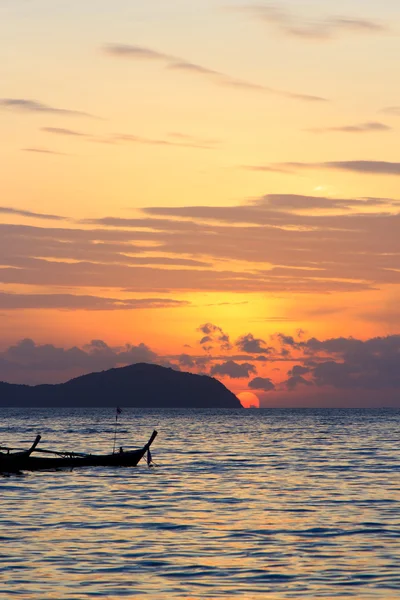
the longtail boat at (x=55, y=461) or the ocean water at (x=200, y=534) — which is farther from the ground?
the longtail boat at (x=55, y=461)

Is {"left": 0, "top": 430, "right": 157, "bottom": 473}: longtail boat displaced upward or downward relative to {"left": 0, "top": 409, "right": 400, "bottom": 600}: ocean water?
upward

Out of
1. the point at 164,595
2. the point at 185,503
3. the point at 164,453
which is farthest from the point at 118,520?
the point at 164,453

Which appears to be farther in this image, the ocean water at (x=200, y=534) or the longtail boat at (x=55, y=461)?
the longtail boat at (x=55, y=461)

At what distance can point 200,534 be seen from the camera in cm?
3994

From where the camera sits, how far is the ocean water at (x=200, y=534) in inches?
1161

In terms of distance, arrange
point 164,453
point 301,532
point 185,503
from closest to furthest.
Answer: point 301,532 → point 185,503 → point 164,453

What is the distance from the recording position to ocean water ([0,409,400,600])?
29.5 metres

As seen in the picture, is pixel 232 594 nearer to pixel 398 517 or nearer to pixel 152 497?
pixel 398 517

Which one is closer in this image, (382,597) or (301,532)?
(382,597)

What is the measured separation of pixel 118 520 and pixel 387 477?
2962 centimetres

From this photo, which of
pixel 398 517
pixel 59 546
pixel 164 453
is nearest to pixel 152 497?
pixel 398 517

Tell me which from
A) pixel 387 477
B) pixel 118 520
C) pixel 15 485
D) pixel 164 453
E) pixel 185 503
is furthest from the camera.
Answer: pixel 164 453

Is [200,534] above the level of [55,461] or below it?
below

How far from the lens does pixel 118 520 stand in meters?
44.8
